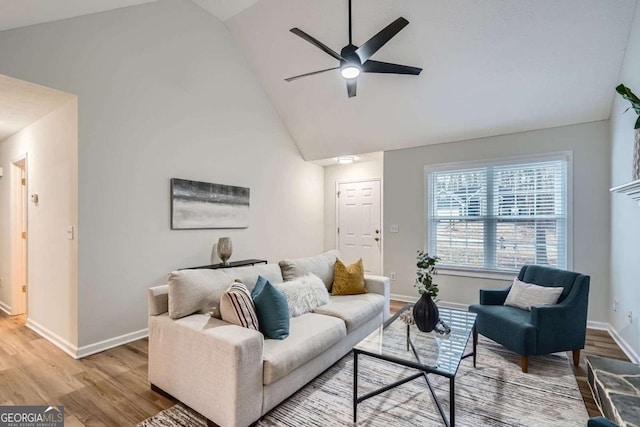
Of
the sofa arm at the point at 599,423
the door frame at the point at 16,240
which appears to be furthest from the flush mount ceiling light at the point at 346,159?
the sofa arm at the point at 599,423

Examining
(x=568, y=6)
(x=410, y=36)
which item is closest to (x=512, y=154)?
(x=568, y=6)

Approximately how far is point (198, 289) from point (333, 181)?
443cm

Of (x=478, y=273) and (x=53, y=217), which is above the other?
(x=53, y=217)

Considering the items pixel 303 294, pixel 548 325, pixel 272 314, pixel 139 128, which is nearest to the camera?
pixel 272 314

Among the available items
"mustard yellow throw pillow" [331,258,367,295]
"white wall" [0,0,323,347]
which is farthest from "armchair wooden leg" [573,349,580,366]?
"white wall" [0,0,323,347]

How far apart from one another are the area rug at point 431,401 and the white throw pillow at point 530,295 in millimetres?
530

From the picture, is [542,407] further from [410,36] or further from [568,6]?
[410,36]

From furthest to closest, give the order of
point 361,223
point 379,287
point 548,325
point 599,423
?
point 361,223
point 379,287
point 548,325
point 599,423

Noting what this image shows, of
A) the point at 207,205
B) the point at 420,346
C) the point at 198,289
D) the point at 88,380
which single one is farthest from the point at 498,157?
the point at 88,380

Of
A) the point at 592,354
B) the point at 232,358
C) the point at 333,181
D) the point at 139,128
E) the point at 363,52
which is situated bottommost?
the point at 592,354

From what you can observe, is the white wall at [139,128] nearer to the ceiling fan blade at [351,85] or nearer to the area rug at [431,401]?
the area rug at [431,401]

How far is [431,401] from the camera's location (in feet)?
7.15

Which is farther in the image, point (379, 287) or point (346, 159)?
point (346, 159)

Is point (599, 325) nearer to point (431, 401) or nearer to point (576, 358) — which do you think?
point (576, 358)
